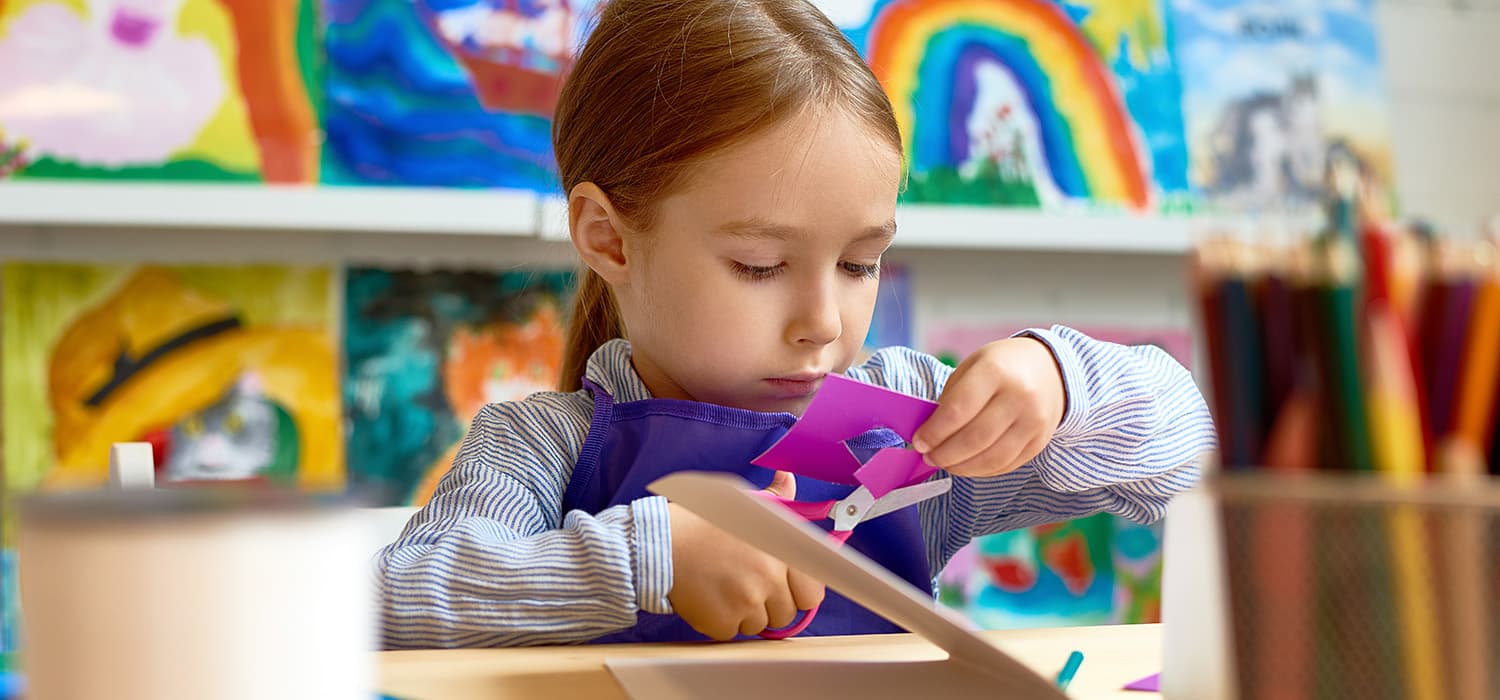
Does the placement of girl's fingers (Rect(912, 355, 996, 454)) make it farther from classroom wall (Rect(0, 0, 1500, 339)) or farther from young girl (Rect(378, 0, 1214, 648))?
classroom wall (Rect(0, 0, 1500, 339))

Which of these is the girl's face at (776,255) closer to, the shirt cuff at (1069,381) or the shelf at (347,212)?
the shirt cuff at (1069,381)

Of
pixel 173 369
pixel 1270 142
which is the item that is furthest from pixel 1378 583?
pixel 1270 142

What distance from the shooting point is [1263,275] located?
0.29 meters

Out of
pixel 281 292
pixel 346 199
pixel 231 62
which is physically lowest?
pixel 281 292

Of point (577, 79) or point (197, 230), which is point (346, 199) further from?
point (577, 79)

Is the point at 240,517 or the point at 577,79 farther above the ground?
the point at 577,79

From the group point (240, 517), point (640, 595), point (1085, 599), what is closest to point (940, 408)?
point (640, 595)

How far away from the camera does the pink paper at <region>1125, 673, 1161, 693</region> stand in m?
0.49

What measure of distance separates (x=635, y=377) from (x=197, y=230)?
43.4 inches

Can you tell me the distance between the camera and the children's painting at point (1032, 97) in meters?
2.10

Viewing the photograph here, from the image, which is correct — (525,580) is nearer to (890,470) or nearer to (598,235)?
(890,470)

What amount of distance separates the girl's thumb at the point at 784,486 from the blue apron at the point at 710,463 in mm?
18

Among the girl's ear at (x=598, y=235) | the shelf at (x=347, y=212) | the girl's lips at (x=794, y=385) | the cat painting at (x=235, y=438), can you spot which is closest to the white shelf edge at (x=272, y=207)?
the shelf at (x=347, y=212)

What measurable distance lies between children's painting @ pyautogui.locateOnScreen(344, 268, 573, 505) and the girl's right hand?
121 cm
